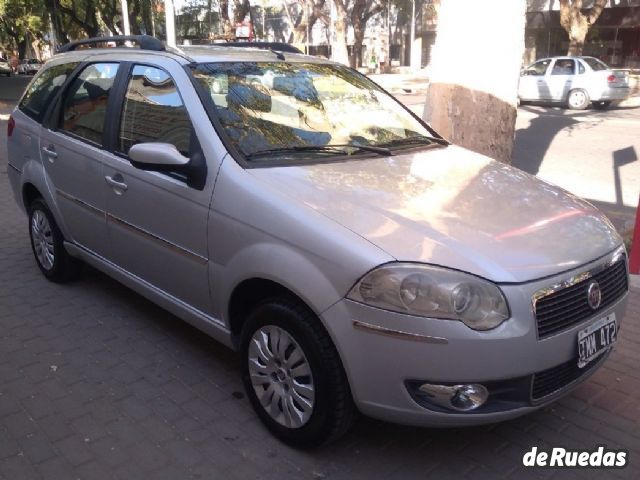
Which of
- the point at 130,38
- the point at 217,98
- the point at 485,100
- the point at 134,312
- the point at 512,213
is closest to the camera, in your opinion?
the point at 512,213

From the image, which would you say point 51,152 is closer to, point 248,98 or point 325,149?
point 248,98

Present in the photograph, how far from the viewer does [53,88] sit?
4676mm

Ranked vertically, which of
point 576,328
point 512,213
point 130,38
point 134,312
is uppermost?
point 130,38

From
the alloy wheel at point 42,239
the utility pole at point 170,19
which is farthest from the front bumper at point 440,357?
the utility pole at point 170,19

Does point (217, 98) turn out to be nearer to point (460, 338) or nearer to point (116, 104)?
point (116, 104)

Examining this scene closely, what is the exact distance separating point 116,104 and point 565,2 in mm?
24652

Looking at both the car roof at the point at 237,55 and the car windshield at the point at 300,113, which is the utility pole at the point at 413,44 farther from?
the car windshield at the point at 300,113

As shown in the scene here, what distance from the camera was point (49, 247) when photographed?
4816mm

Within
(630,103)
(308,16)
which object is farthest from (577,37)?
(308,16)

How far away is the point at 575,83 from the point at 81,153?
17521 millimetres

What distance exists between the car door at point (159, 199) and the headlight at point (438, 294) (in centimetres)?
109

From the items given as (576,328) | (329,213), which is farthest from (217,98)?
(576,328)

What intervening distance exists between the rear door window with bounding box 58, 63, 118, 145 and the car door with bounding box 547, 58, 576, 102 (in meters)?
17.3

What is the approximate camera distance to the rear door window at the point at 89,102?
3.99m
